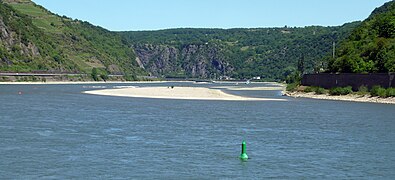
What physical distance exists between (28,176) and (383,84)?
80.0 meters

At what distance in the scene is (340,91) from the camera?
352 feet

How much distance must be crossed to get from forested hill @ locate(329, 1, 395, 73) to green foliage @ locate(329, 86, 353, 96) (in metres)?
5.43

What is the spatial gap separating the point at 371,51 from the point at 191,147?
85.5 m

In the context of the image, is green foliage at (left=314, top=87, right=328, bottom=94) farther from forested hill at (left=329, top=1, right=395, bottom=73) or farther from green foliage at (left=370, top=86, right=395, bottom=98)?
green foliage at (left=370, top=86, right=395, bottom=98)

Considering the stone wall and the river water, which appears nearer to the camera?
the river water

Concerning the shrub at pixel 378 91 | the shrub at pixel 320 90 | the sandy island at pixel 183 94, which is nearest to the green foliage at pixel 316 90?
the shrub at pixel 320 90

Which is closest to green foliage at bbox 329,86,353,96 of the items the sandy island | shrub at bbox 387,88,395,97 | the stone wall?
the stone wall

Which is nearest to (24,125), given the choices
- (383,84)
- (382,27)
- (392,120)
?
(392,120)

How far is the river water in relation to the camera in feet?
97.2

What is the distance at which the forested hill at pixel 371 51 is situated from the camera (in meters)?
108

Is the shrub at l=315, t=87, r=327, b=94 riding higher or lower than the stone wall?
lower

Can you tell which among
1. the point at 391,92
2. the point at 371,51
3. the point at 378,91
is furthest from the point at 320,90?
the point at 391,92

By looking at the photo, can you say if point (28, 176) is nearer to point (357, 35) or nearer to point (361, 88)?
point (361, 88)

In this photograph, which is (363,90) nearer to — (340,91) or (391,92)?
(340,91)
